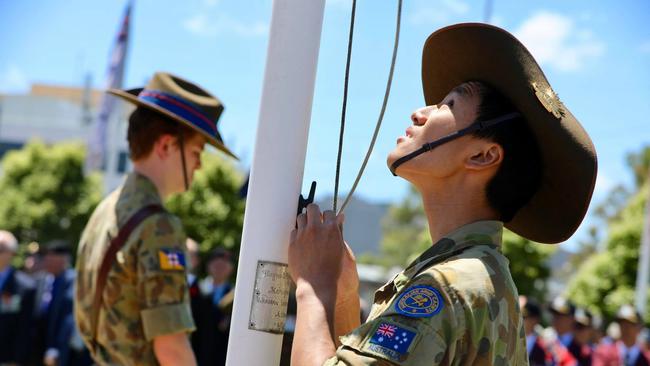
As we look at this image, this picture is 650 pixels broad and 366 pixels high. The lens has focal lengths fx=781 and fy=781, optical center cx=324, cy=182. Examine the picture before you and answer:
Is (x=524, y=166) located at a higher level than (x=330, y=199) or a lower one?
higher

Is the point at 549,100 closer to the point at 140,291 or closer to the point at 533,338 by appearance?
the point at 140,291

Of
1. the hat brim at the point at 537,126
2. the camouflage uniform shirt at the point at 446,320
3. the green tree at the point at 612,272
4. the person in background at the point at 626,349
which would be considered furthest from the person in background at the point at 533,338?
the green tree at the point at 612,272

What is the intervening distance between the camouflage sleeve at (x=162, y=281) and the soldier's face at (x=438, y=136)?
1.35 metres

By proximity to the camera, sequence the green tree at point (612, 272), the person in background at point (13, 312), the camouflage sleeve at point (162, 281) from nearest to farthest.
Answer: the camouflage sleeve at point (162, 281)
the person in background at point (13, 312)
the green tree at point (612, 272)

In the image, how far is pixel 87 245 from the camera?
11.5 ft

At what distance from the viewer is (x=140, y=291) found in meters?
3.15

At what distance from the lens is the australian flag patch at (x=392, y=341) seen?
1.65 meters

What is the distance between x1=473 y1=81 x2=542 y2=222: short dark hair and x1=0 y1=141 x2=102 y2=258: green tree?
2699 centimetres

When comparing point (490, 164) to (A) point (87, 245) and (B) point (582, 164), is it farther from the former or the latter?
(A) point (87, 245)

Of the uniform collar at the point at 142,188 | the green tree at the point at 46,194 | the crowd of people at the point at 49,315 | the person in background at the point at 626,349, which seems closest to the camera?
the uniform collar at the point at 142,188

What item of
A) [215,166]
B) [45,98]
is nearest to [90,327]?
[215,166]

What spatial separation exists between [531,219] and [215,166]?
21.7 meters

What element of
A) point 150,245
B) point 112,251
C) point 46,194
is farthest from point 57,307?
point 46,194

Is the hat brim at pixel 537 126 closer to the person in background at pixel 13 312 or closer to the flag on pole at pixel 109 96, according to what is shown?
the person in background at pixel 13 312
